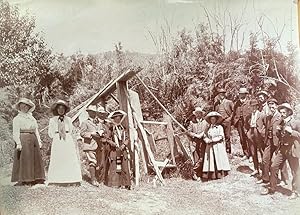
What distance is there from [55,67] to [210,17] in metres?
0.50

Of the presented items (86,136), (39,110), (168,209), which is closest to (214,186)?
(168,209)

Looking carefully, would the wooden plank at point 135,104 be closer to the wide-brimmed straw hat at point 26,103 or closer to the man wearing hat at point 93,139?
the man wearing hat at point 93,139

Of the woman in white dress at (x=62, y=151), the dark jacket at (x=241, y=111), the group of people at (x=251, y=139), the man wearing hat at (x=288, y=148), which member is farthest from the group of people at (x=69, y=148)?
the man wearing hat at (x=288, y=148)

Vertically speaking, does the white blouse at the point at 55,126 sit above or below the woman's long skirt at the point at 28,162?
above

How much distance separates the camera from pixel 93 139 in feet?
5.87

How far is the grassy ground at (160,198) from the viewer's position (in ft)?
5.77

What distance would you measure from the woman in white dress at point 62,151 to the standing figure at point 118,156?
0.32 feet

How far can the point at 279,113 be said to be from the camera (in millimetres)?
1825

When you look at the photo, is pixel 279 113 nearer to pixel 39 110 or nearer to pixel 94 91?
pixel 94 91

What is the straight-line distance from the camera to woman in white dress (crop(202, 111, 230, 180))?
5.95ft

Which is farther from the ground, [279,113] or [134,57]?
[134,57]

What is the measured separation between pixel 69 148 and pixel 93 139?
8 centimetres

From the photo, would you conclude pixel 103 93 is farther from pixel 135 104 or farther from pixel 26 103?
pixel 26 103

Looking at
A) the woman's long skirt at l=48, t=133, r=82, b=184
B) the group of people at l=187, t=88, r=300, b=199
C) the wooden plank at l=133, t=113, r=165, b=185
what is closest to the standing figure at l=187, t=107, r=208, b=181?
the group of people at l=187, t=88, r=300, b=199
